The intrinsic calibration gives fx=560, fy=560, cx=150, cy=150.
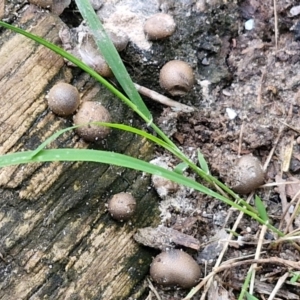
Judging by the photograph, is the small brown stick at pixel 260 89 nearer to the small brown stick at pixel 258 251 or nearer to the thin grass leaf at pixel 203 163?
the thin grass leaf at pixel 203 163

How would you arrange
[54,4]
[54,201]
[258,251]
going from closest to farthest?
[54,201]
[258,251]
[54,4]

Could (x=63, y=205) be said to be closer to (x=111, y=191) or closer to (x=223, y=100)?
(x=111, y=191)

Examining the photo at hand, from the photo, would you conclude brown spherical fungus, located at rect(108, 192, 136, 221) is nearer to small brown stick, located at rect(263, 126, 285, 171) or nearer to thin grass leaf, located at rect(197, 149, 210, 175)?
thin grass leaf, located at rect(197, 149, 210, 175)

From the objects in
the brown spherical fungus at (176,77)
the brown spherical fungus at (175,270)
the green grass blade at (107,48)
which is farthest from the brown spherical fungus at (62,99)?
the brown spherical fungus at (175,270)

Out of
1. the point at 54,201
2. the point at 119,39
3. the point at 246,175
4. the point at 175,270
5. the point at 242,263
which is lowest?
the point at 54,201

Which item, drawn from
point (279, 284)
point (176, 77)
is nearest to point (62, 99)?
point (176, 77)

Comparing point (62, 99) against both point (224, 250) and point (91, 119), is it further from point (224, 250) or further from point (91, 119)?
point (224, 250)
